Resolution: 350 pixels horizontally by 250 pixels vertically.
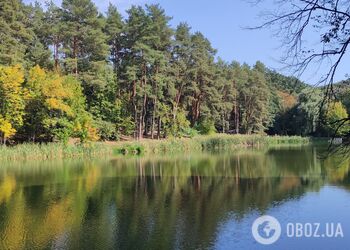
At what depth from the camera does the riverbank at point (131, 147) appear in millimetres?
31109

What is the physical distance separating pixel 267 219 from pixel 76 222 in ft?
18.4

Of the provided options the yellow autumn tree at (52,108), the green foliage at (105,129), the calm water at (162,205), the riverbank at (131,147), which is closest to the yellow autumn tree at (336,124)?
the calm water at (162,205)

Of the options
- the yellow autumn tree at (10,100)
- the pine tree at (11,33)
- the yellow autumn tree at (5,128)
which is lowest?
the yellow autumn tree at (5,128)

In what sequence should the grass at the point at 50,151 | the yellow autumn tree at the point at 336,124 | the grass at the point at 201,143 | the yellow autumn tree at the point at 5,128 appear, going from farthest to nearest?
1. the grass at the point at 201,143
2. the yellow autumn tree at the point at 5,128
3. the grass at the point at 50,151
4. the yellow autumn tree at the point at 336,124

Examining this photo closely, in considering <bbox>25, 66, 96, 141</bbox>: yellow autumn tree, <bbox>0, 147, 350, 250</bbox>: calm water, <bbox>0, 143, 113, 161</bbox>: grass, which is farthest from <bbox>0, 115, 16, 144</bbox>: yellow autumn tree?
<bbox>0, 147, 350, 250</bbox>: calm water

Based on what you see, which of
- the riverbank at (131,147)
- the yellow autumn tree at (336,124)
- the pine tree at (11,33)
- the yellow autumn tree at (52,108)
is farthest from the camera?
the pine tree at (11,33)

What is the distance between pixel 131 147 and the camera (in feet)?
129

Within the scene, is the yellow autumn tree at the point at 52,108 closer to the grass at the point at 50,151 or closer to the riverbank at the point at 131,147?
the grass at the point at 50,151

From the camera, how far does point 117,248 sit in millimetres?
9359

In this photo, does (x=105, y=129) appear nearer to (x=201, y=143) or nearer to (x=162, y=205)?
(x=201, y=143)

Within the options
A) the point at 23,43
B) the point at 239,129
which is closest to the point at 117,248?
the point at 23,43

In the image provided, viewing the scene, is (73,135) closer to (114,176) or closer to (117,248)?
(114,176)

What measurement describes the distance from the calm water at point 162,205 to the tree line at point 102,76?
10.1 m

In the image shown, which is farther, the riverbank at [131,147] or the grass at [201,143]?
the grass at [201,143]
